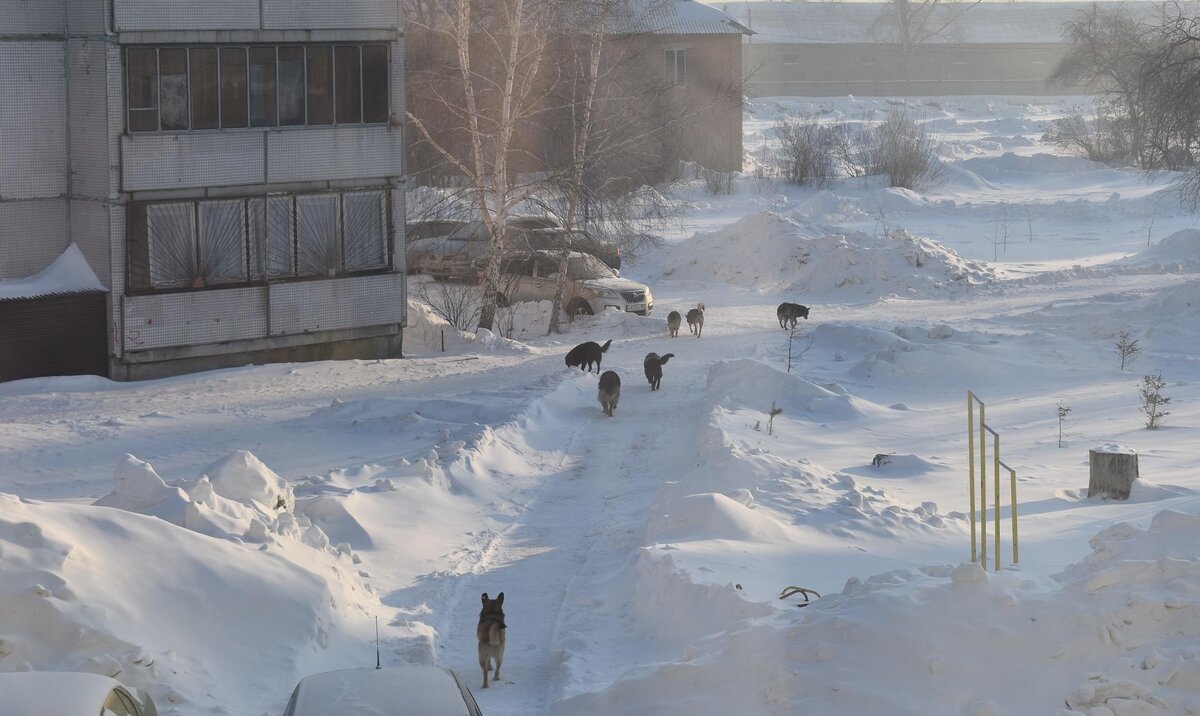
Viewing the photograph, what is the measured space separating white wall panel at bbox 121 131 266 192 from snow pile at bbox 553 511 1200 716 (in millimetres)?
15517

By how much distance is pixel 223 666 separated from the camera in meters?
8.52

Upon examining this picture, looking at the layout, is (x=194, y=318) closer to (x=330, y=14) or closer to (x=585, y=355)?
(x=330, y=14)

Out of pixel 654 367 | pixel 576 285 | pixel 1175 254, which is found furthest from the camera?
pixel 1175 254

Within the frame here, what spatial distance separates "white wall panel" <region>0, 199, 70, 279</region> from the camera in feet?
69.6

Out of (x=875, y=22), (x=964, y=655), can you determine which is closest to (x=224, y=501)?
(x=964, y=655)

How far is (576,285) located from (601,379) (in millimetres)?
11517

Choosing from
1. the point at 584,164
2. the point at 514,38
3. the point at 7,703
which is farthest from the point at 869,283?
the point at 7,703

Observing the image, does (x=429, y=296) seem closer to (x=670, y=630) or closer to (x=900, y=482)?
(x=900, y=482)

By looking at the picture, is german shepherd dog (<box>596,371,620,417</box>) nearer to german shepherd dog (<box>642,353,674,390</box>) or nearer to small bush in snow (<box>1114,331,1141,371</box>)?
german shepherd dog (<box>642,353,674,390</box>)

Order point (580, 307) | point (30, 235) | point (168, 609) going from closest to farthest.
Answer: point (168, 609) < point (30, 235) < point (580, 307)

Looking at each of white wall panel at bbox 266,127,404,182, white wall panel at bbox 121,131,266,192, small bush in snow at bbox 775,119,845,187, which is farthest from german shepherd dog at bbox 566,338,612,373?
small bush in snow at bbox 775,119,845,187

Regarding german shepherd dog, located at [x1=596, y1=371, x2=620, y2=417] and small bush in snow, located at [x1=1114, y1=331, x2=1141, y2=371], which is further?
small bush in snow, located at [x1=1114, y1=331, x2=1141, y2=371]

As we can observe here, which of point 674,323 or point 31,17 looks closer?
point 31,17

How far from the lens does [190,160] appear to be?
21.8 metres
